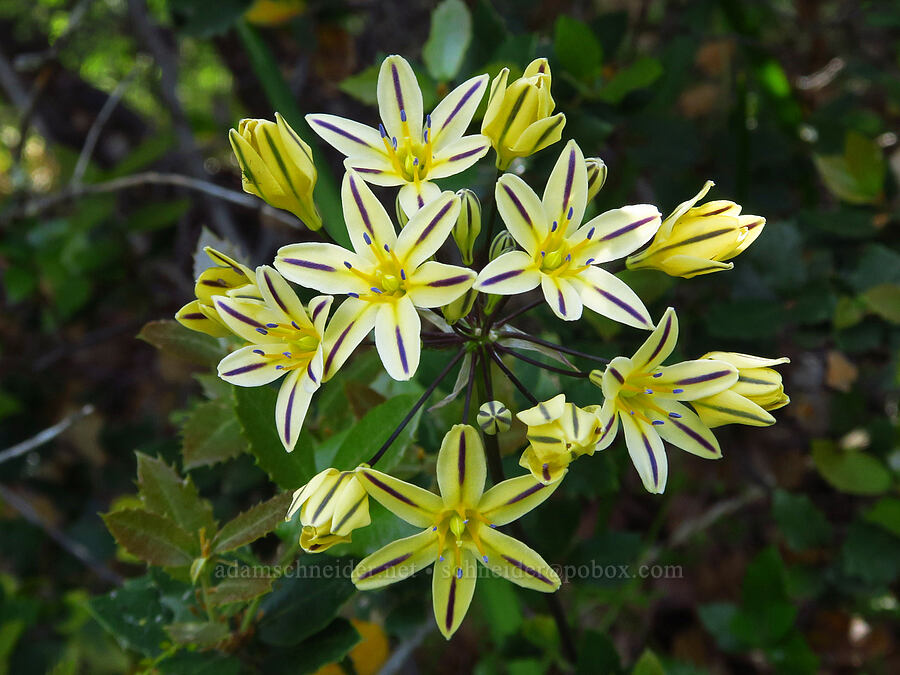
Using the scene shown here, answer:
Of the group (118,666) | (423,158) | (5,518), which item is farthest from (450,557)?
(5,518)

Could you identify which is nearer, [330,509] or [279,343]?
[330,509]

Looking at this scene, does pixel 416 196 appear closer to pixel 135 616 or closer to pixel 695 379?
pixel 695 379

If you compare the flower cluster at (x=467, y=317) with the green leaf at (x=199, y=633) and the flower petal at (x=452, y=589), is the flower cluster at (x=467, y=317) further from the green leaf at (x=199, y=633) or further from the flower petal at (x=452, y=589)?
the green leaf at (x=199, y=633)

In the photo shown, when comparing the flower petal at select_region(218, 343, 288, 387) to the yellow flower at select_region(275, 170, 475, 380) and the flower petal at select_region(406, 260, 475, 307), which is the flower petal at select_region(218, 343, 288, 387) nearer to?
the yellow flower at select_region(275, 170, 475, 380)

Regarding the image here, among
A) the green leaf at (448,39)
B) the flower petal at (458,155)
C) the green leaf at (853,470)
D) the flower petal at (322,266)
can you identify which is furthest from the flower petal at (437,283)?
the green leaf at (853,470)

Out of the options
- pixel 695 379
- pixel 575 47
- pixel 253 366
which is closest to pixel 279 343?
pixel 253 366

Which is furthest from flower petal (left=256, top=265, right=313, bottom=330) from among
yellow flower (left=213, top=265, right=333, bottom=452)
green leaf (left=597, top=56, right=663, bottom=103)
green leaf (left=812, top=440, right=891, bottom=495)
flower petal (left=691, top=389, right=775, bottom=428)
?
green leaf (left=812, top=440, right=891, bottom=495)

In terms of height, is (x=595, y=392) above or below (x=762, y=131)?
above

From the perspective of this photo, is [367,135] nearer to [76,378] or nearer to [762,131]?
[762,131]
